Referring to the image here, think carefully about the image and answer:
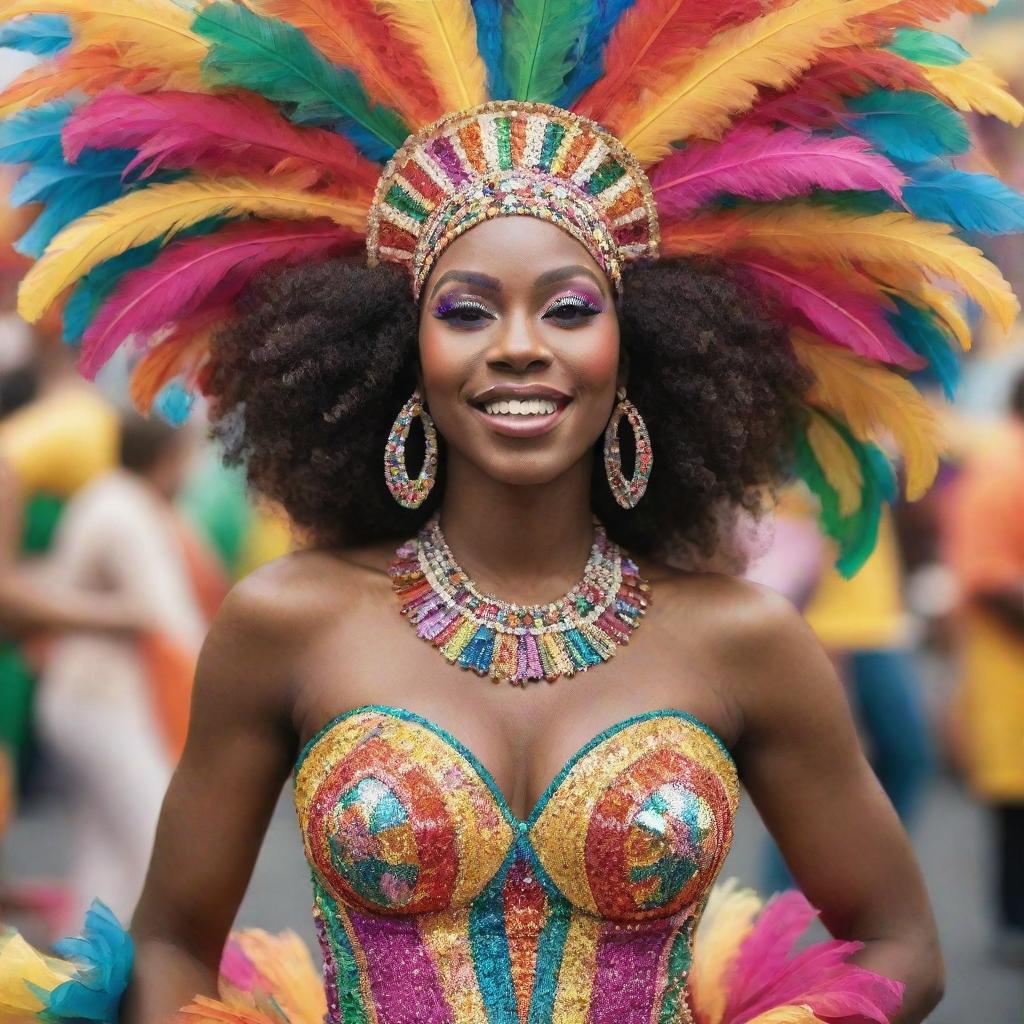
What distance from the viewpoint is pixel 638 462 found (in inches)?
128

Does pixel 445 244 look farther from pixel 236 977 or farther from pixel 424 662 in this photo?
pixel 236 977

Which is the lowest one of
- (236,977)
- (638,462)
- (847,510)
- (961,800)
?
(961,800)

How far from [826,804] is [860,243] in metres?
0.88

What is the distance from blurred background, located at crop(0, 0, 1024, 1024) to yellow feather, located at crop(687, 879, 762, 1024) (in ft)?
6.03

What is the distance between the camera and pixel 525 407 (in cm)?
306

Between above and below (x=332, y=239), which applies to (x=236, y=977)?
below

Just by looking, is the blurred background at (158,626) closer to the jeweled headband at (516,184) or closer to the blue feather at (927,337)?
the blue feather at (927,337)

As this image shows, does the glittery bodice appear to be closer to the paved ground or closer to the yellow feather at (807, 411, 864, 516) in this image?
the yellow feather at (807, 411, 864, 516)

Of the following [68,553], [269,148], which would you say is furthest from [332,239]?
[68,553]

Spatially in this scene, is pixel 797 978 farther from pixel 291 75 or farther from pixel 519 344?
pixel 291 75

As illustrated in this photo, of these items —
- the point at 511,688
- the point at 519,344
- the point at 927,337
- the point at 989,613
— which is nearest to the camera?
the point at 519,344

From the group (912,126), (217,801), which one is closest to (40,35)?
(217,801)

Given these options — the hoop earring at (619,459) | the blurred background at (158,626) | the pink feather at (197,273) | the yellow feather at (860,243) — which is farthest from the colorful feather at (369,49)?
the blurred background at (158,626)

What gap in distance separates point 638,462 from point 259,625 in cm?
64
